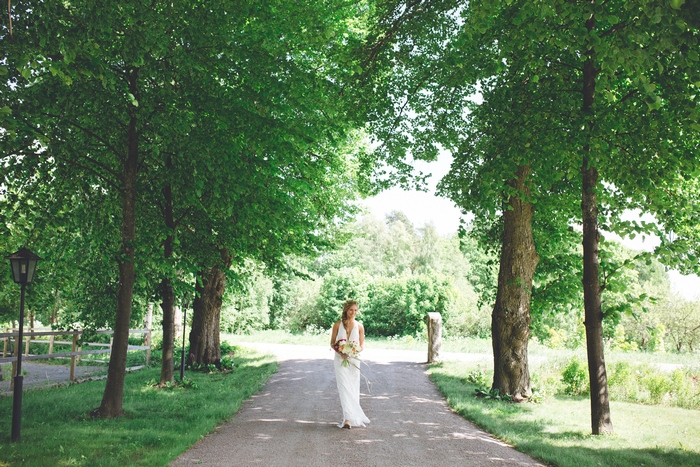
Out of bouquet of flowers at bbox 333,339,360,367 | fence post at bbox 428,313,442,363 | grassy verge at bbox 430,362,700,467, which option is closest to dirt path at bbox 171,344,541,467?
grassy verge at bbox 430,362,700,467

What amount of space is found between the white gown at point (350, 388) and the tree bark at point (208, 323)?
8.58 metres

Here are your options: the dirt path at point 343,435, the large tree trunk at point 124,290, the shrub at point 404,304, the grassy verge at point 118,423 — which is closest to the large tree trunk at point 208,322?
the grassy verge at point 118,423

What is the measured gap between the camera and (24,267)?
8352mm

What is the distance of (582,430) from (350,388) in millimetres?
4111

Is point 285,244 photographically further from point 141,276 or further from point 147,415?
point 147,415

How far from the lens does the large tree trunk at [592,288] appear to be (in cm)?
832

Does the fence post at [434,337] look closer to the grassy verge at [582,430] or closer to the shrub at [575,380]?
the grassy verge at [582,430]

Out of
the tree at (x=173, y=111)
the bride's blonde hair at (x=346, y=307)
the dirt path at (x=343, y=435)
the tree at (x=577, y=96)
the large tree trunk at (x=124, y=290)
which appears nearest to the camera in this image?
the tree at (x=577, y=96)

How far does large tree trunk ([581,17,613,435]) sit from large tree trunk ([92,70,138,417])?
26.5ft

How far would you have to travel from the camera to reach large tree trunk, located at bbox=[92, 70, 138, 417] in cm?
872

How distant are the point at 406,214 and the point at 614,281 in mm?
68469

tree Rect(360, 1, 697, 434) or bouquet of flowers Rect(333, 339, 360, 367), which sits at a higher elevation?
tree Rect(360, 1, 697, 434)

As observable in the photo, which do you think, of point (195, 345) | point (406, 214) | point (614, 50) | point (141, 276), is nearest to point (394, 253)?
point (406, 214)

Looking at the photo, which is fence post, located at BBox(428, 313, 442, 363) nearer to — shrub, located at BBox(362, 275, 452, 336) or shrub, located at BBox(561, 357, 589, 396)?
shrub, located at BBox(561, 357, 589, 396)
